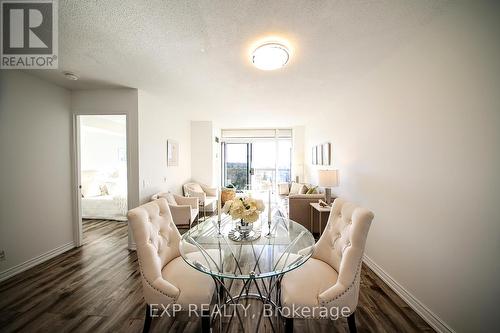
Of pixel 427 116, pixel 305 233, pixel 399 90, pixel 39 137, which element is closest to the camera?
pixel 427 116

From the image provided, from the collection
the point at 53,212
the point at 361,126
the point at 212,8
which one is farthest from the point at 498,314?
the point at 53,212

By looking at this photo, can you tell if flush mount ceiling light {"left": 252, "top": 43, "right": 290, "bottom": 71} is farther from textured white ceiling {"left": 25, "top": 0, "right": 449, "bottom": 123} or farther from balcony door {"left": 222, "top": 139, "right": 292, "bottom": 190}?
balcony door {"left": 222, "top": 139, "right": 292, "bottom": 190}

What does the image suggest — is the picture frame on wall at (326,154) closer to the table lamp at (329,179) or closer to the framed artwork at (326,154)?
the framed artwork at (326,154)

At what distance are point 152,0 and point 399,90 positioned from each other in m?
2.42

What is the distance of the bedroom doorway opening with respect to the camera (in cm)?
409

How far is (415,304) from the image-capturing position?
5.29 ft

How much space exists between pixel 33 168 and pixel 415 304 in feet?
15.1

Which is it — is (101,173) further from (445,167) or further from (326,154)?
(445,167)

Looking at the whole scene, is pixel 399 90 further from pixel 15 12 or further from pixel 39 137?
pixel 39 137

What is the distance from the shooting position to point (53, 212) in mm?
2508

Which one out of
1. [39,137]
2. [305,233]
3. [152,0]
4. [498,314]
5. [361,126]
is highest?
[152,0]

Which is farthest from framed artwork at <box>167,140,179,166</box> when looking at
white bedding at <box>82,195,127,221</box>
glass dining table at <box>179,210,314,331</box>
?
glass dining table at <box>179,210,314,331</box>

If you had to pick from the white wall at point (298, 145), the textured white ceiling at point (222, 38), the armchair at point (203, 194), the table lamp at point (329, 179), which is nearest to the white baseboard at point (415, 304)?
the table lamp at point (329, 179)

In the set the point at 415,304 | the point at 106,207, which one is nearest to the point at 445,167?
the point at 415,304
